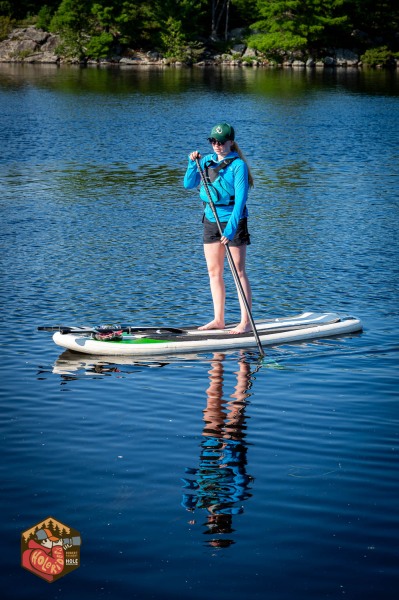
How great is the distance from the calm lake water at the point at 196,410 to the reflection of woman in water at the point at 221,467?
2cm

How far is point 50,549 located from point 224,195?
5346 millimetres

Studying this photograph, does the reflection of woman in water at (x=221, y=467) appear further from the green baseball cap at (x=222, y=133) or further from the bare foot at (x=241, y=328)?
the green baseball cap at (x=222, y=133)

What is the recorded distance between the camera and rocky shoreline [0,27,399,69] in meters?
89.1

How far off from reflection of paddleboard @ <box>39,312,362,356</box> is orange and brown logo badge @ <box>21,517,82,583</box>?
4.38 meters

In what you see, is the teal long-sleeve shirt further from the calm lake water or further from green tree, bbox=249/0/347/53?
green tree, bbox=249/0/347/53

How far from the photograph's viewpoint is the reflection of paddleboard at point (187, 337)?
11531 mm

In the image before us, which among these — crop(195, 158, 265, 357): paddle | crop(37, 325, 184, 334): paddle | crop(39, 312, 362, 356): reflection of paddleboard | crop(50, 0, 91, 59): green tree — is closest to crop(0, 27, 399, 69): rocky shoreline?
crop(50, 0, 91, 59): green tree

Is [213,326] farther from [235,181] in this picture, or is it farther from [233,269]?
[235,181]

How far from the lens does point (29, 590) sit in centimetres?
641

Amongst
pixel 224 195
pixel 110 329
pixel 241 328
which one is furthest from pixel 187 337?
pixel 224 195

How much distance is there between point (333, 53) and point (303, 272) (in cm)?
7731

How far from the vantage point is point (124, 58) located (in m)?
92.4

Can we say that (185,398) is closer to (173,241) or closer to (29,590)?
(29,590)

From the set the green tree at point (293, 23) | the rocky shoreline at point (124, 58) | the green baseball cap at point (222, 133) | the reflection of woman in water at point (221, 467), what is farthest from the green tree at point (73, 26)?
the reflection of woman in water at point (221, 467)
